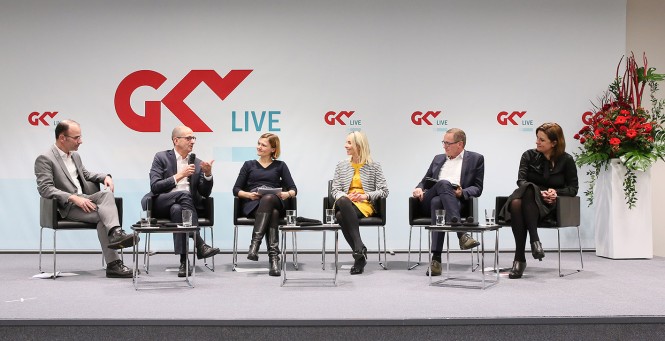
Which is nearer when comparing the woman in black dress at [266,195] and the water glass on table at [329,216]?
the water glass on table at [329,216]

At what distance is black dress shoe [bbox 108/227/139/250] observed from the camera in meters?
4.80

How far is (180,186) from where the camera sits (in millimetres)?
5707

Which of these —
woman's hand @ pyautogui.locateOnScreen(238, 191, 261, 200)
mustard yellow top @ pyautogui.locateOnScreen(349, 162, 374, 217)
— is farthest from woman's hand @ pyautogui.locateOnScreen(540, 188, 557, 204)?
woman's hand @ pyautogui.locateOnScreen(238, 191, 261, 200)

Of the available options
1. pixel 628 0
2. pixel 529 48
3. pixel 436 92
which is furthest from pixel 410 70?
pixel 628 0

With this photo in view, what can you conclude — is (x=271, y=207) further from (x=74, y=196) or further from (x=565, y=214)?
(x=565, y=214)

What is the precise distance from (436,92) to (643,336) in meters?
4.09

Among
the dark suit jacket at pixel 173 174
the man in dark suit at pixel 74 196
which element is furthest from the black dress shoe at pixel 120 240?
the dark suit jacket at pixel 173 174

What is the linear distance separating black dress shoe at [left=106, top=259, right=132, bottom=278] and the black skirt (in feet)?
9.58

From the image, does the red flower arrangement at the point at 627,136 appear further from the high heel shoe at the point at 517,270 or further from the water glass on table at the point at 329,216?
the water glass on table at the point at 329,216

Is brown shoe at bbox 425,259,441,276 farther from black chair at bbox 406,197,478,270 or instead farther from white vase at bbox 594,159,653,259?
white vase at bbox 594,159,653,259

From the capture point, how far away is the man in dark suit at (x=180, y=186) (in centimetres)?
542

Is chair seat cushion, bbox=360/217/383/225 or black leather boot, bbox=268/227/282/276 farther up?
chair seat cushion, bbox=360/217/383/225

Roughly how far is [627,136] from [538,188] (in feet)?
5.18

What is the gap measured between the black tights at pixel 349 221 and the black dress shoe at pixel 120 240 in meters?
1.62
